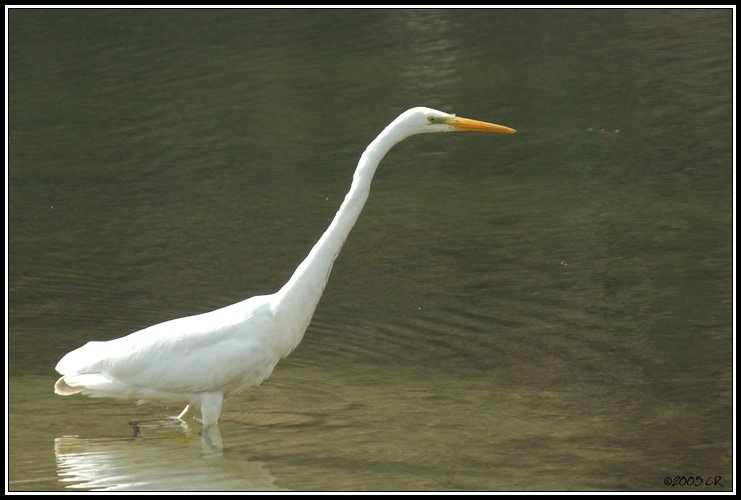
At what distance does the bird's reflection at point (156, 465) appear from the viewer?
18.2 ft

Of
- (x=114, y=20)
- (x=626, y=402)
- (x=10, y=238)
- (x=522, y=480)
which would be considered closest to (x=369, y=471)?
(x=522, y=480)

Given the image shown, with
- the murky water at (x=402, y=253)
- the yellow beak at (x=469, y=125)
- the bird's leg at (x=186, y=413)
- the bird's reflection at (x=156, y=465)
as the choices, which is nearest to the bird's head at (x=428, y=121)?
the yellow beak at (x=469, y=125)

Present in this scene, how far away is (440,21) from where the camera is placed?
19.3m

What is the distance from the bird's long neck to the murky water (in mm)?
677

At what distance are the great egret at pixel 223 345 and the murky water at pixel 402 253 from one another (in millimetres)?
321

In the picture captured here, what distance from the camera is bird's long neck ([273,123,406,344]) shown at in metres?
5.75

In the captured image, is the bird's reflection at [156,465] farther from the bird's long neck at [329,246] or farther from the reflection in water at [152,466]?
the bird's long neck at [329,246]

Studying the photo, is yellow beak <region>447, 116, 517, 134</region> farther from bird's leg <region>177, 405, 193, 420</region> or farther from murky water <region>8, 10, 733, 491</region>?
bird's leg <region>177, 405, 193, 420</region>

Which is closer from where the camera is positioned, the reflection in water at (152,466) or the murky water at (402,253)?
the reflection in water at (152,466)

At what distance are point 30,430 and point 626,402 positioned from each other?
3239mm

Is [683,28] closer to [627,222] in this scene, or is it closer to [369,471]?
[627,222]

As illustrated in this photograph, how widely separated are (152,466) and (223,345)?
0.69m

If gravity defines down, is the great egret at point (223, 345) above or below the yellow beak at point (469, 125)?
below

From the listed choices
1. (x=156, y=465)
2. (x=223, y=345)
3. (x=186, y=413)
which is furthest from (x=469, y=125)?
(x=156, y=465)
